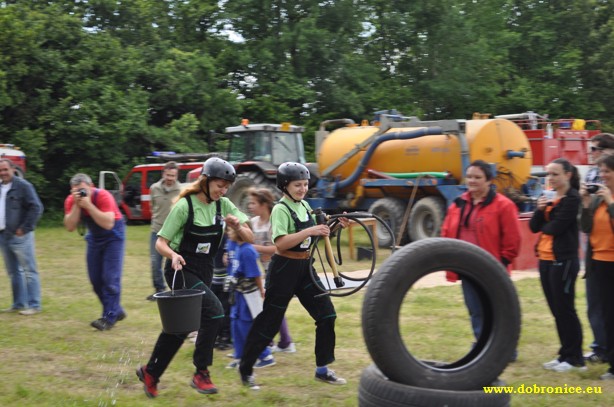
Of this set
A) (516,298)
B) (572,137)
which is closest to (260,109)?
(572,137)

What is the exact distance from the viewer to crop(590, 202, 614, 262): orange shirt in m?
6.05

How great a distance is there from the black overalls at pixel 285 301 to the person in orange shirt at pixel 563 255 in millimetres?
1889

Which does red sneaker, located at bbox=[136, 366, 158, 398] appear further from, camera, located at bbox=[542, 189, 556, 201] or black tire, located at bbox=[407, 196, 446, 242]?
black tire, located at bbox=[407, 196, 446, 242]

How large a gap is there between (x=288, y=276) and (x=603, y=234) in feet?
8.21

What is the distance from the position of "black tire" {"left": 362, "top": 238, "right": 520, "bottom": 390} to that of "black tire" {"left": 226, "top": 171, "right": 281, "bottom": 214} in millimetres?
12588

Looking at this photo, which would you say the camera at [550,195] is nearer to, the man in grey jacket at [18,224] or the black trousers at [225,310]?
the black trousers at [225,310]

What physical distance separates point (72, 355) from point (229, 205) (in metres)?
2.55

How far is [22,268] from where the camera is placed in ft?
30.0

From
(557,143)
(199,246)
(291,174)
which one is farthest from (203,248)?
(557,143)

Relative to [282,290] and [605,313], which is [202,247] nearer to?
[282,290]


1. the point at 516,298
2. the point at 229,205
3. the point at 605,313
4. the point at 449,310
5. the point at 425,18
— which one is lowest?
the point at 449,310

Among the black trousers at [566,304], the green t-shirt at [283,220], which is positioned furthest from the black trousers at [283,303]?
the black trousers at [566,304]

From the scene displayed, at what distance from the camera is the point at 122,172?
24750 millimetres

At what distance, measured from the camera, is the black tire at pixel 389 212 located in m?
15.9
